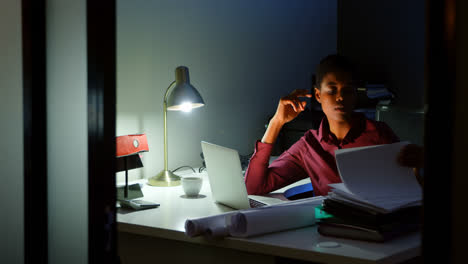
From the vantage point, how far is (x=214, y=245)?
1.40m

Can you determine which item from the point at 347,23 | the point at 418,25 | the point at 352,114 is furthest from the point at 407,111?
the point at 347,23

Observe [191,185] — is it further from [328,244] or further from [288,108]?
[328,244]

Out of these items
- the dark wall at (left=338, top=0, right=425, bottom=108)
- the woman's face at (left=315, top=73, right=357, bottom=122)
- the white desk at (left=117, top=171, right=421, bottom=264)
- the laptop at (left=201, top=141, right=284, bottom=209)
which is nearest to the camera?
the white desk at (left=117, top=171, right=421, bottom=264)

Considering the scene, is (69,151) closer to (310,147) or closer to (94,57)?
(94,57)

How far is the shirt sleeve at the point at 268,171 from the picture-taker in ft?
6.40

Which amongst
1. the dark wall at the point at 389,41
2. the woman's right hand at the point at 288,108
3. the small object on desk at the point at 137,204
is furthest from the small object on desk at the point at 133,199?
the dark wall at the point at 389,41

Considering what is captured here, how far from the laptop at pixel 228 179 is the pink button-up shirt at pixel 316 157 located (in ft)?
0.47

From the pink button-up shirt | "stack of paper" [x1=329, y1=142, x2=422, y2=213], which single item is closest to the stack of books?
"stack of paper" [x1=329, y1=142, x2=422, y2=213]

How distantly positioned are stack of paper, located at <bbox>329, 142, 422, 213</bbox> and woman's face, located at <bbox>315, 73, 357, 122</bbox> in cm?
53

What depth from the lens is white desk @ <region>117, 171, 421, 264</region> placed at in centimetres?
122

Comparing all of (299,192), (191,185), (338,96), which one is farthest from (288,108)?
(191,185)

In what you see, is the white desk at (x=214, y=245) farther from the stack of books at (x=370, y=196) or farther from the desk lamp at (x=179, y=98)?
the desk lamp at (x=179, y=98)

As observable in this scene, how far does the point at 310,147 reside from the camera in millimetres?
1990

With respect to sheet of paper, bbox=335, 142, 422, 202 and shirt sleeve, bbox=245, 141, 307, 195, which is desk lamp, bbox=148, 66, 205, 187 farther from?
sheet of paper, bbox=335, 142, 422, 202
